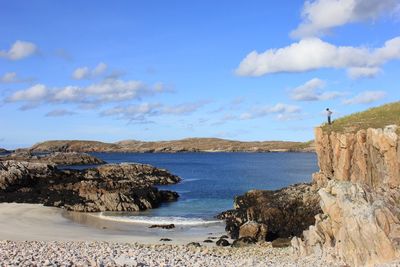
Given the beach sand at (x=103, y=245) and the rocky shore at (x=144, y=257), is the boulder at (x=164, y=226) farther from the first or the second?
the rocky shore at (x=144, y=257)

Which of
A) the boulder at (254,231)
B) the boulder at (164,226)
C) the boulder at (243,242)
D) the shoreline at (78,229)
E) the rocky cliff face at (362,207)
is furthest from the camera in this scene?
the boulder at (164,226)

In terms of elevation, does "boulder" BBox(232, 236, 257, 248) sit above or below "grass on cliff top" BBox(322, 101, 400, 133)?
below

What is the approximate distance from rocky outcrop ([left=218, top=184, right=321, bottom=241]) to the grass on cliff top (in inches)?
237

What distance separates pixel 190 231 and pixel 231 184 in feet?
152

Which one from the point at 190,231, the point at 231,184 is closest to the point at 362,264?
the point at 190,231

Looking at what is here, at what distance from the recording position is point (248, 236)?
1372 inches

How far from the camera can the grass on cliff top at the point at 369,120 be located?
36.3m

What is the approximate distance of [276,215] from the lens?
128 ft

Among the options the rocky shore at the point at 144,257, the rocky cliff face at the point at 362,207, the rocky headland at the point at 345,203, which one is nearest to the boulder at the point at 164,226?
the rocky headland at the point at 345,203

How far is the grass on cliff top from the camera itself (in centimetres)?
3634

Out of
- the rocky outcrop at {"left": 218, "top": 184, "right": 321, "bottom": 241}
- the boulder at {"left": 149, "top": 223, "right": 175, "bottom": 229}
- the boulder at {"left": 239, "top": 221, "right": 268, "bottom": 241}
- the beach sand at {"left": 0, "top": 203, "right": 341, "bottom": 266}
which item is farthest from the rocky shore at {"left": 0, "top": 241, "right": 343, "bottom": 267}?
the boulder at {"left": 149, "top": 223, "right": 175, "bottom": 229}

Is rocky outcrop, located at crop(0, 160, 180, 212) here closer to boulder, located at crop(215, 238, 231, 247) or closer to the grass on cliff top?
boulder, located at crop(215, 238, 231, 247)

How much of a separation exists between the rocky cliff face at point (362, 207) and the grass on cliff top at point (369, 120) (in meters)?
1.73

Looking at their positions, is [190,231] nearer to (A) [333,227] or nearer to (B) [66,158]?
(A) [333,227]
